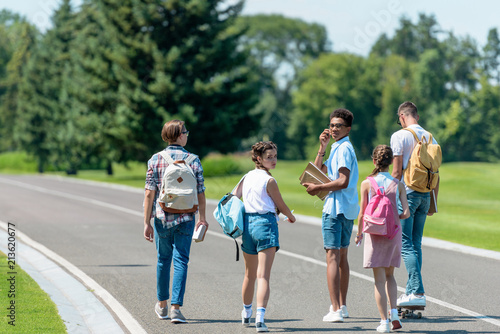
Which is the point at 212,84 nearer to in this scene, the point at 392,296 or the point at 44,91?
the point at 44,91

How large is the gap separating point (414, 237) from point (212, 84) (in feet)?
110

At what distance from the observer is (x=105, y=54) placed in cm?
4306

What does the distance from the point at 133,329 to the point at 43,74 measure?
57.2 meters

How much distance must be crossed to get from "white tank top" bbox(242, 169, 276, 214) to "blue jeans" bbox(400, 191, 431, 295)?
1.67 metres

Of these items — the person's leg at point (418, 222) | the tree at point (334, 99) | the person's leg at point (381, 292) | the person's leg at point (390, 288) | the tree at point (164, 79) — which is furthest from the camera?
the tree at point (334, 99)

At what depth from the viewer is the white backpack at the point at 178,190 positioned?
6590 mm

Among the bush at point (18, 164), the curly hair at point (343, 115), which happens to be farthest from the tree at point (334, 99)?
the curly hair at point (343, 115)

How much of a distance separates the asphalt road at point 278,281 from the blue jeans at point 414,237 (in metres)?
0.36

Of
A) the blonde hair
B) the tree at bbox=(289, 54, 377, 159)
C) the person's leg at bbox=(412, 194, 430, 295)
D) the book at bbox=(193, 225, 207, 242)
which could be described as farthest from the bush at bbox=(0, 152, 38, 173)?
the person's leg at bbox=(412, 194, 430, 295)

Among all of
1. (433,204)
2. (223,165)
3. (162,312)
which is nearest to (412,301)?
(433,204)

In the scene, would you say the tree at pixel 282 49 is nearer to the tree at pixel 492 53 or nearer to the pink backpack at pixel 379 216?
the tree at pixel 492 53

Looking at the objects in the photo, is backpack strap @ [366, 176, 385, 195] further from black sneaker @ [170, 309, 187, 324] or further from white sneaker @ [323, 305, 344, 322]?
black sneaker @ [170, 309, 187, 324]

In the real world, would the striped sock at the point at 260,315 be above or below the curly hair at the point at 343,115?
below

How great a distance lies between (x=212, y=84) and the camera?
40.1m
